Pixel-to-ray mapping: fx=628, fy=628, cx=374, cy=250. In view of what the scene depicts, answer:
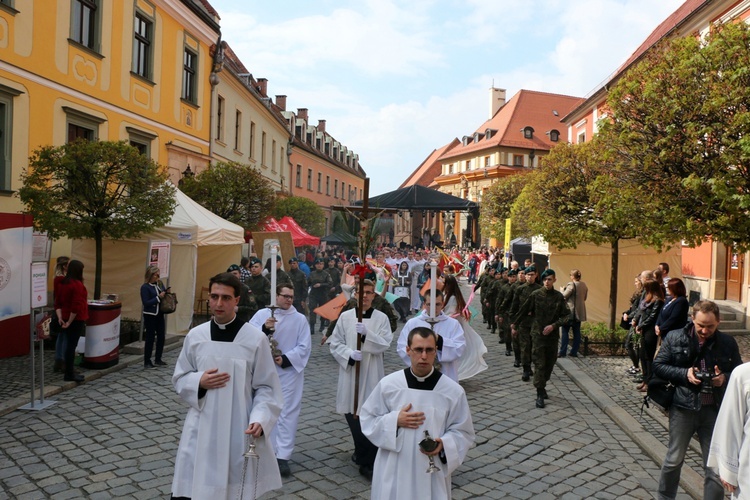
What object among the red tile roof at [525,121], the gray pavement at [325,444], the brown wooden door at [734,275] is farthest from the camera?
the red tile roof at [525,121]

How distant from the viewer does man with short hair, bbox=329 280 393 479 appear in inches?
241

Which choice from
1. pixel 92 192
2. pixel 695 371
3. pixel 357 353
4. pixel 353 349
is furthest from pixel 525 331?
pixel 92 192

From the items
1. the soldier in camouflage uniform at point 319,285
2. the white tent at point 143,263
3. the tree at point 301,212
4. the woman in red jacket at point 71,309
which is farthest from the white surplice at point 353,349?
the tree at point 301,212

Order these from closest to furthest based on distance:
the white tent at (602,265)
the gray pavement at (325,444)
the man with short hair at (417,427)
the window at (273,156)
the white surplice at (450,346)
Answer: the man with short hair at (417,427) < the gray pavement at (325,444) < the white surplice at (450,346) < the white tent at (602,265) < the window at (273,156)

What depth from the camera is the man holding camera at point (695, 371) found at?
4.85 metres

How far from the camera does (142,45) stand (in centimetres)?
1836

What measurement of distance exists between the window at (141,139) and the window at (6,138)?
4563 mm

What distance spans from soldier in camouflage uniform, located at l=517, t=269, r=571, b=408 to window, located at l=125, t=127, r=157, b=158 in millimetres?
12146

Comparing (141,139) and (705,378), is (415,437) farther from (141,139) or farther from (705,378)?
(141,139)

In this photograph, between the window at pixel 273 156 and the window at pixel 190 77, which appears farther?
the window at pixel 273 156

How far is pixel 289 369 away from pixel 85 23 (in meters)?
12.9

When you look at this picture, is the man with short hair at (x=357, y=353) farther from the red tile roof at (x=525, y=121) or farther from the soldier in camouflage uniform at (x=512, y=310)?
the red tile roof at (x=525, y=121)

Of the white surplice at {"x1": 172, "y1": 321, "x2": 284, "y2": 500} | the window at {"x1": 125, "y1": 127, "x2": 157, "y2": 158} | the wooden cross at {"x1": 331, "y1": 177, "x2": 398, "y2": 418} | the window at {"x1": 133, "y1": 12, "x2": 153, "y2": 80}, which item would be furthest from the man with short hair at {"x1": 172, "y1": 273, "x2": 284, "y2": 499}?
the window at {"x1": 133, "y1": 12, "x2": 153, "y2": 80}

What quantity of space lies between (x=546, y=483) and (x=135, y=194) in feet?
28.0
